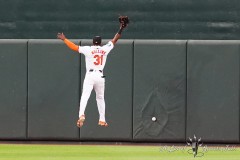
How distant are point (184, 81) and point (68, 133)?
2.50 m

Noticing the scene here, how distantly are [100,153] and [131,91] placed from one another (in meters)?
2.18

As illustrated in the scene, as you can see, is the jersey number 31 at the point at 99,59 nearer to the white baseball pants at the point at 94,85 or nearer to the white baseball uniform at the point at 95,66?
the white baseball uniform at the point at 95,66

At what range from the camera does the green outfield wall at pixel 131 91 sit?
18.4m

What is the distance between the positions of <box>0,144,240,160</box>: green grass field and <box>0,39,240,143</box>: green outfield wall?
0.60 m

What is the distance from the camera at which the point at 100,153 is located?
656 inches

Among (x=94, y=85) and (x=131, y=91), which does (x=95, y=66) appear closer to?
(x=94, y=85)

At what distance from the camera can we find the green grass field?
15.8 meters
